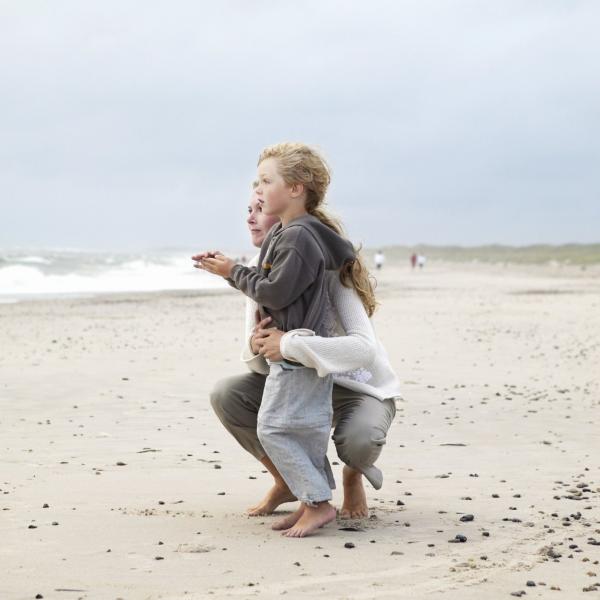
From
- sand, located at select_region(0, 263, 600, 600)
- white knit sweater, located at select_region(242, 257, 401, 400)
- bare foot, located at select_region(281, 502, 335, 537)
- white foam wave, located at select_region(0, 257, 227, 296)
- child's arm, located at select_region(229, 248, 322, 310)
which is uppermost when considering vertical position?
child's arm, located at select_region(229, 248, 322, 310)

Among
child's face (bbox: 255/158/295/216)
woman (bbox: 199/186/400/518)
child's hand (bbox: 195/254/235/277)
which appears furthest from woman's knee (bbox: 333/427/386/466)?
child's face (bbox: 255/158/295/216)

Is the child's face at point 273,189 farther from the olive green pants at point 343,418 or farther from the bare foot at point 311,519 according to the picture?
the bare foot at point 311,519

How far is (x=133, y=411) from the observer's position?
8.67 m

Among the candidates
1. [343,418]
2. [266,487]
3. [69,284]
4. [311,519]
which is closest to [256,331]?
[343,418]

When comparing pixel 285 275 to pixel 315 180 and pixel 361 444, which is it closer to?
pixel 315 180

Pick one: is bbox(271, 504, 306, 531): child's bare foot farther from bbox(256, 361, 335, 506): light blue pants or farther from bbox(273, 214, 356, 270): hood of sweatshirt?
bbox(273, 214, 356, 270): hood of sweatshirt

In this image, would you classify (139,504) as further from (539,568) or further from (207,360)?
(207,360)

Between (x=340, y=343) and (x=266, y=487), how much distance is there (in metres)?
1.57

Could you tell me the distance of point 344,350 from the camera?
179 inches

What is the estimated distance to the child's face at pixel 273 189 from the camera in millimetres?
4684

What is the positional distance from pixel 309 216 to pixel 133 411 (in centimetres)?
449

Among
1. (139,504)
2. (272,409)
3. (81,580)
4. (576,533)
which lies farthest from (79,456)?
(576,533)

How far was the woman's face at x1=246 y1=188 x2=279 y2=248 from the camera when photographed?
202 inches

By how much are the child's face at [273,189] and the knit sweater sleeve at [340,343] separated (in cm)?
42
